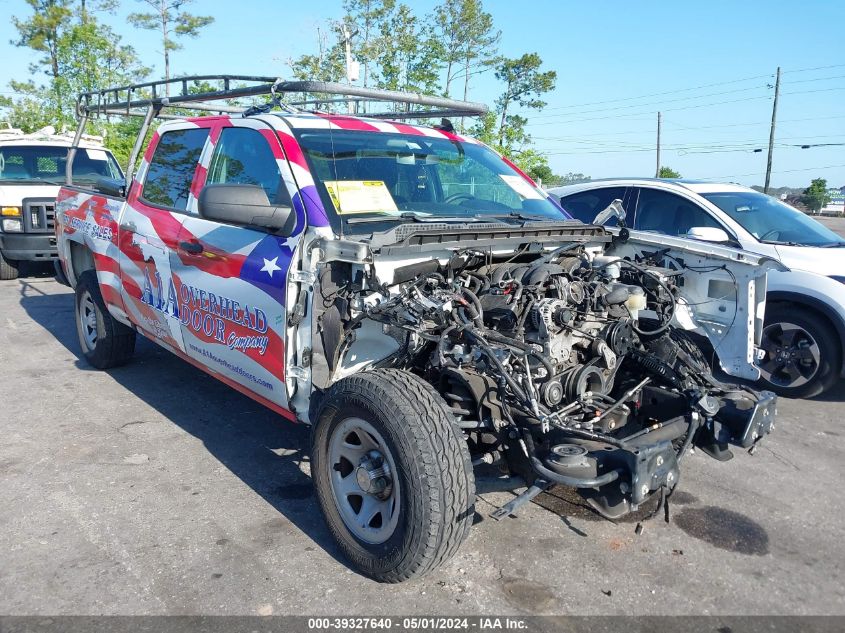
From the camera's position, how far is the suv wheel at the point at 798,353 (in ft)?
18.1

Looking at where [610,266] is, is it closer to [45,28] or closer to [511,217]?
[511,217]

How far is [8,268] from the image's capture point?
1092cm

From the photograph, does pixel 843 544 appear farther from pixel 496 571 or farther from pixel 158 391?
pixel 158 391

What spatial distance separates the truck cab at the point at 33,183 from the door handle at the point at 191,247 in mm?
6507

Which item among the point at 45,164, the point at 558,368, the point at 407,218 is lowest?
the point at 558,368

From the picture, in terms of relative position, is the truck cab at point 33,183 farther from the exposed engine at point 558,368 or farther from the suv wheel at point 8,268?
the exposed engine at point 558,368

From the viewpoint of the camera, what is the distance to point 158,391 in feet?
18.3

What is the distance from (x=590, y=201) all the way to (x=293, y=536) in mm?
5215

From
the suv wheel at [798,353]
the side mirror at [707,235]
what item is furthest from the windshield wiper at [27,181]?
the suv wheel at [798,353]

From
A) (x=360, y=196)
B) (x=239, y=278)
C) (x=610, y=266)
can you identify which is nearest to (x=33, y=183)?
(x=239, y=278)

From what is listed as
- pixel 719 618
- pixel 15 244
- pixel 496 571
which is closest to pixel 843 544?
pixel 719 618

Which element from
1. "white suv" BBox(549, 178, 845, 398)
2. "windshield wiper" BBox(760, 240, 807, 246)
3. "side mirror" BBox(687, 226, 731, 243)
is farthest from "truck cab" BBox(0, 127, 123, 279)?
"windshield wiper" BBox(760, 240, 807, 246)

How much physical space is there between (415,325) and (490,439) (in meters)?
0.65

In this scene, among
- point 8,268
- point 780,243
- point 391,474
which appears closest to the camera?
point 391,474
